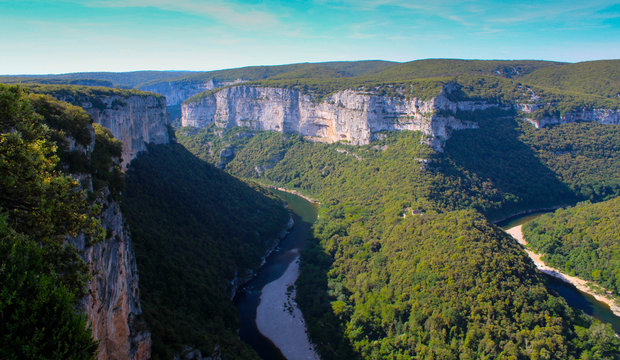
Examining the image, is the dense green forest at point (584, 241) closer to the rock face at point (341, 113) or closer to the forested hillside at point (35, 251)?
the rock face at point (341, 113)

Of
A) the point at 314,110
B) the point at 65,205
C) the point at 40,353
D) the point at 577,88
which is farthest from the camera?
the point at 577,88

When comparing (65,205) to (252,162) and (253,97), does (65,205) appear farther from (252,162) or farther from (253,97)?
(253,97)

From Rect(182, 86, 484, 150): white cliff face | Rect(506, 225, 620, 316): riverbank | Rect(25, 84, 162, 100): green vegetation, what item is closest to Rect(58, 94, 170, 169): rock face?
Rect(25, 84, 162, 100): green vegetation

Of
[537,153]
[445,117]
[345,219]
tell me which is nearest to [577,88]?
[537,153]

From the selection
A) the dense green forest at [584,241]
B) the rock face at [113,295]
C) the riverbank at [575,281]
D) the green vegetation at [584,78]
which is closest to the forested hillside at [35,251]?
the rock face at [113,295]

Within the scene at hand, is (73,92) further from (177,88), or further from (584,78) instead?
(177,88)

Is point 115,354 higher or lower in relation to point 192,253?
higher

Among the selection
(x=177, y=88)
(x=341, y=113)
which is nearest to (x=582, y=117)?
(x=341, y=113)
